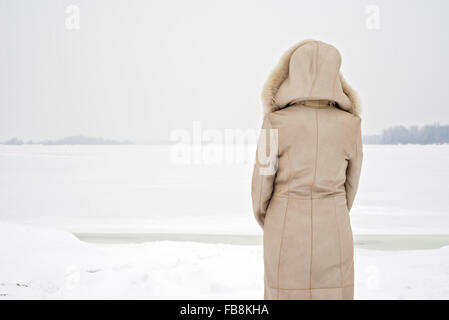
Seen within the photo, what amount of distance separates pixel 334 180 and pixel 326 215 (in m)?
0.13

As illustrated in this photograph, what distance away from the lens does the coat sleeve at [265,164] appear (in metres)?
1.49

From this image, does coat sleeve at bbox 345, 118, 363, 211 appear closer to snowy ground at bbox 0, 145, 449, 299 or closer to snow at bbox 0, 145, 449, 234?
snowy ground at bbox 0, 145, 449, 299

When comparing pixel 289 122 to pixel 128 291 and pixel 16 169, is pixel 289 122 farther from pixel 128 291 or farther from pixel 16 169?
pixel 16 169

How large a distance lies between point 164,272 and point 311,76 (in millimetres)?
1925

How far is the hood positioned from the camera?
1.44 metres

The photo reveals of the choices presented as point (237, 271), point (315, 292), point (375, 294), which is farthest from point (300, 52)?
point (237, 271)

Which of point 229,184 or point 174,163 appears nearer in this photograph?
point 229,184

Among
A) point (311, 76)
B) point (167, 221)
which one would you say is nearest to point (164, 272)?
point (311, 76)

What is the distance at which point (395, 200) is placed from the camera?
17.0 ft

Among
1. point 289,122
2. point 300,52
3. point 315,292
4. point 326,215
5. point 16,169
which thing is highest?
point 300,52

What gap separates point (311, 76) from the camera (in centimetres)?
145

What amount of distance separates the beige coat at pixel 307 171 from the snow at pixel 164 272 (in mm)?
1127

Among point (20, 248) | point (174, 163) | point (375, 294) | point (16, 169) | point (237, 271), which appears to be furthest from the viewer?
point (174, 163)

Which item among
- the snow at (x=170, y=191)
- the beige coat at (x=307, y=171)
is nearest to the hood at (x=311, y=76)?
the beige coat at (x=307, y=171)
